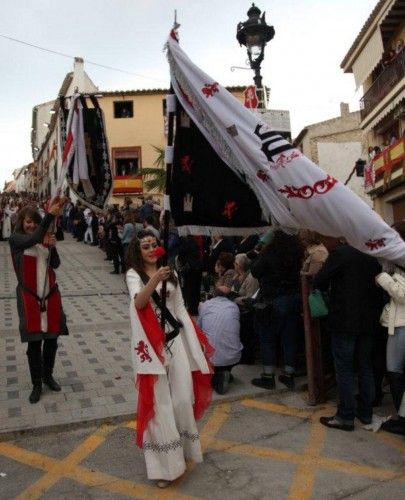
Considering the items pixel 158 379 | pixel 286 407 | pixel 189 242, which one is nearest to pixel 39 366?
pixel 158 379

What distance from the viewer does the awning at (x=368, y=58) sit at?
1969 cm

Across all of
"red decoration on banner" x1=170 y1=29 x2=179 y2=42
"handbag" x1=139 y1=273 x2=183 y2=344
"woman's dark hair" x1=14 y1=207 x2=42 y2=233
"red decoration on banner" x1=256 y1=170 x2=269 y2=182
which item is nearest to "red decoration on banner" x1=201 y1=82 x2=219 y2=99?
"red decoration on banner" x1=170 y1=29 x2=179 y2=42

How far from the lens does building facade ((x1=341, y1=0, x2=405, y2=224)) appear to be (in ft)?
59.8

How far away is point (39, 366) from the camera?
4.90 m

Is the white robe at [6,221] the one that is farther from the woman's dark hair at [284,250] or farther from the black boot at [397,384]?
the black boot at [397,384]

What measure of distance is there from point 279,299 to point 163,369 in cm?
218

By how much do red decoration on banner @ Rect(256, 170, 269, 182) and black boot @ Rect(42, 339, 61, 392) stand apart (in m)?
2.93

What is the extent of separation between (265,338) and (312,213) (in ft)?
7.67

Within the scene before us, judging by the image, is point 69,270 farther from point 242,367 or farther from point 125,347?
point 242,367

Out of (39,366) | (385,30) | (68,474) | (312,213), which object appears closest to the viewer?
(312,213)

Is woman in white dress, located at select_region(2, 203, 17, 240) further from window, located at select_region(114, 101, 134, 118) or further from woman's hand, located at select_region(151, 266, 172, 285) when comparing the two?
woman's hand, located at select_region(151, 266, 172, 285)

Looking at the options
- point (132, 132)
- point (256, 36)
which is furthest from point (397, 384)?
point (132, 132)

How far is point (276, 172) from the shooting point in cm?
337

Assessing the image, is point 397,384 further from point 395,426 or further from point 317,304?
point 317,304
